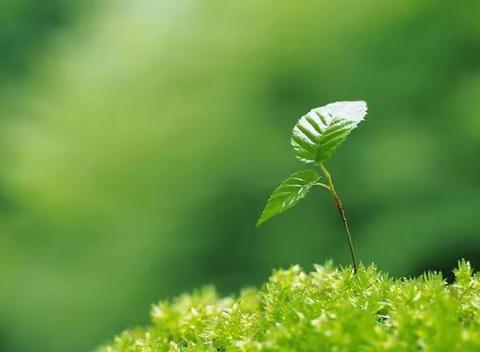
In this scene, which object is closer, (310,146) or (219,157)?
(310,146)

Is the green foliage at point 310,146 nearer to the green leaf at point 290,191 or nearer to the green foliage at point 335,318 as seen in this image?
the green leaf at point 290,191

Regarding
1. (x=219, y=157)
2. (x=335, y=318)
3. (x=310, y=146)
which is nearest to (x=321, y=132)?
(x=310, y=146)

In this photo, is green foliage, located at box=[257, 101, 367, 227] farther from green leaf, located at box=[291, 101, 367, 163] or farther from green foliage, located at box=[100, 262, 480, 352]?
green foliage, located at box=[100, 262, 480, 352]

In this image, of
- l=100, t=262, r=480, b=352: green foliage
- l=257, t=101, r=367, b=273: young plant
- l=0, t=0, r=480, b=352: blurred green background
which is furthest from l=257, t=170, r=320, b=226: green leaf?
l=0, t=0, r=480, b=352: blurred green background

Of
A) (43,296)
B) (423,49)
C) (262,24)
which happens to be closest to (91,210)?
(43,296)

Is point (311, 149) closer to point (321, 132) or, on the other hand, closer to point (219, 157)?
point (321, 132)

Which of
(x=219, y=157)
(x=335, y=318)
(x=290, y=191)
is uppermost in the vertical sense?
(x=219, y=157)
